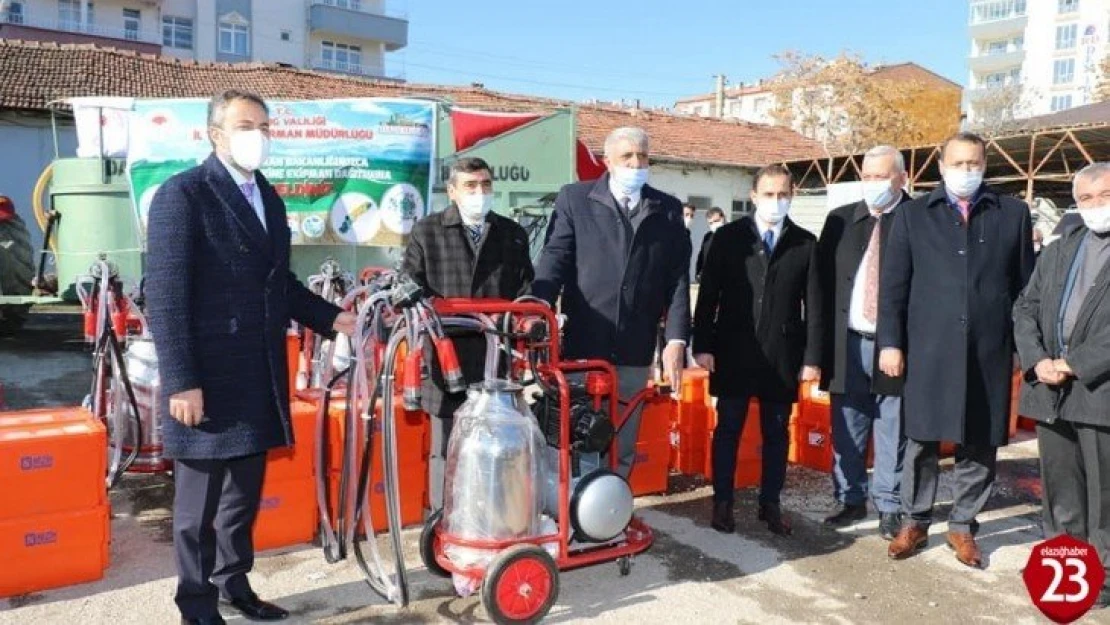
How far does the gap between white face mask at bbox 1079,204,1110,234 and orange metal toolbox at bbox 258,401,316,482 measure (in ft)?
11.8

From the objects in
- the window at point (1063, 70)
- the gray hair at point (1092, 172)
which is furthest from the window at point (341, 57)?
the window at point (1063, 70)

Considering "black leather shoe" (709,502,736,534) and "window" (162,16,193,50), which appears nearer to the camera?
"black leather shoe" (709,502,736,534)

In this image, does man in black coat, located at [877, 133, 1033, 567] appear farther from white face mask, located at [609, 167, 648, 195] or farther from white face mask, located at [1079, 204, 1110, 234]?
white face mask, located at [609, 167, 648, 195]

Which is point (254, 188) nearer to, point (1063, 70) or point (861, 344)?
point (861, 344)

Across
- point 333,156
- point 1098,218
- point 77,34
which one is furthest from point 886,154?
point 77,34

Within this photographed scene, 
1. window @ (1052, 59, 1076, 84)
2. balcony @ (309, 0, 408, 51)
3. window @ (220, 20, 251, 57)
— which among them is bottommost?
window @ (220, 20, 251, 57)

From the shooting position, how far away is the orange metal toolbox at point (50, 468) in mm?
3662

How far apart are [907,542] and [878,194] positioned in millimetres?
1776

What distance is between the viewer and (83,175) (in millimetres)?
9570

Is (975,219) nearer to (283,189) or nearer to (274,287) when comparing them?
(274,287)

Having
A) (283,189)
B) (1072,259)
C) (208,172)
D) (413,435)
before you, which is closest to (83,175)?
(283,189)

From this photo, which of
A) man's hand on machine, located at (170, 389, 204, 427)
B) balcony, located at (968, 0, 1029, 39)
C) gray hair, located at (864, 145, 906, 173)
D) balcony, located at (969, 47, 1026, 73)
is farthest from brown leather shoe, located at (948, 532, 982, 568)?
balcony, located at (968, 0, 1029, 39)

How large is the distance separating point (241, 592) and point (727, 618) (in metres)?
1.96

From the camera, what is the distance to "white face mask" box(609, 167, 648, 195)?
4242mm
